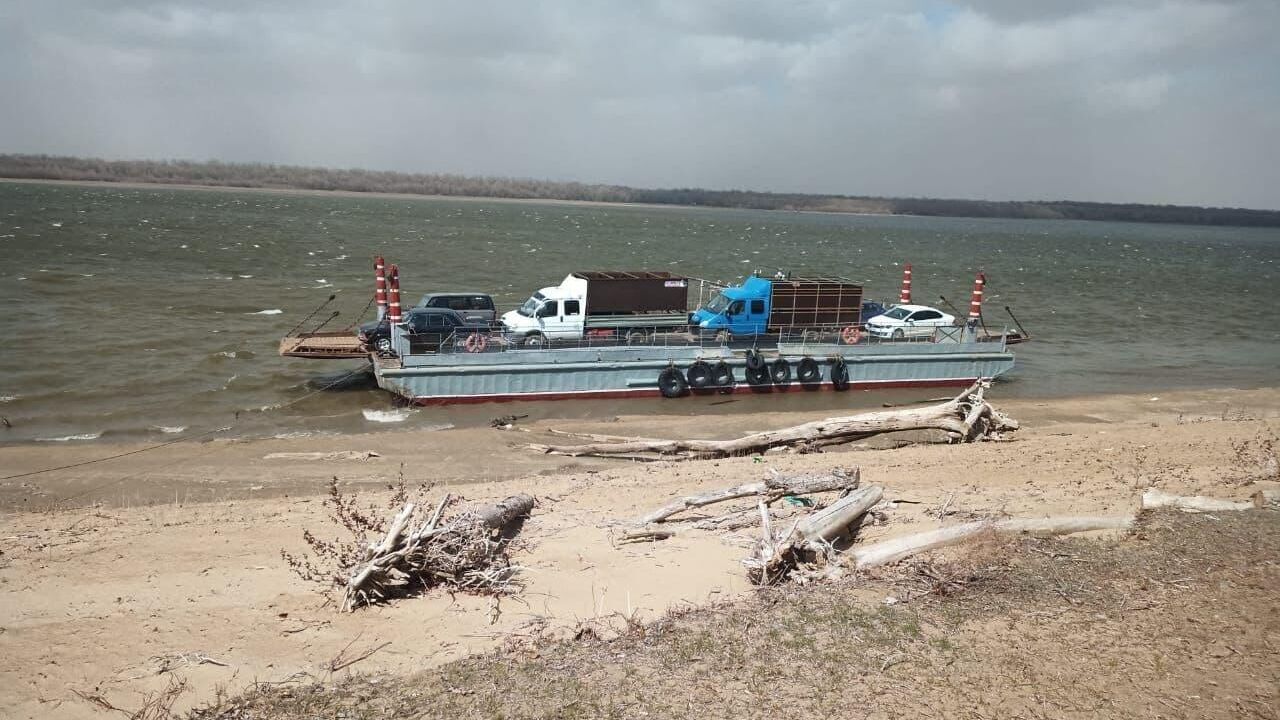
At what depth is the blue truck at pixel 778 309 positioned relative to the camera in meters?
25.9

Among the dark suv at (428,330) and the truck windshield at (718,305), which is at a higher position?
the truck windshield at (718,305)

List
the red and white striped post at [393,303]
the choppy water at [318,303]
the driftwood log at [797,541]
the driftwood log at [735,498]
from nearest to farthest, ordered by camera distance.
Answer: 1. the driftwood log at [797,541]
2. the driftwood log at [735,498]
3. the red and white striped post at [393,303]
4. the choppy water at [318,303]

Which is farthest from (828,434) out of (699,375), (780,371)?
(780,371)

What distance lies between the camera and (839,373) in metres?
26.6

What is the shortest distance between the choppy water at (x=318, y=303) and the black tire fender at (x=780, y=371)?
994mm

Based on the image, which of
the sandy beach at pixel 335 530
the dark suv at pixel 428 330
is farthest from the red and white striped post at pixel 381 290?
the sandy beach at pixel 335 530

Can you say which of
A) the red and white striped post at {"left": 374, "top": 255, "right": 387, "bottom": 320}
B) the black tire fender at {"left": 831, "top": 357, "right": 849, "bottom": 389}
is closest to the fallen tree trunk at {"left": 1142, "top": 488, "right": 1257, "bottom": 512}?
the black tire fender at {"left": 831, "top": 357, "right": 849, "bottom": 389}

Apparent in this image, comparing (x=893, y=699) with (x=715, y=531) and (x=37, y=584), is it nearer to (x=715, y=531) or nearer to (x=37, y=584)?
(x=715, y=531)

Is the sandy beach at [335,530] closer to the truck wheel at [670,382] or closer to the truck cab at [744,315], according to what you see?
the truck wheel at [670,382]

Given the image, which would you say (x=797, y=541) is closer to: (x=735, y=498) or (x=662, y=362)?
(x=735, y=498)

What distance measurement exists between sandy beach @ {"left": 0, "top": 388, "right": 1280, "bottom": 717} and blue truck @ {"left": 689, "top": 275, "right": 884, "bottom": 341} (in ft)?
17.0

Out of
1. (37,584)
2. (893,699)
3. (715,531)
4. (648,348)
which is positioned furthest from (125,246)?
(893,699)

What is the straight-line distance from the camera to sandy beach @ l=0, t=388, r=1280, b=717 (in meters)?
7.67

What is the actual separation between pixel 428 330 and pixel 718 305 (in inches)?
374
